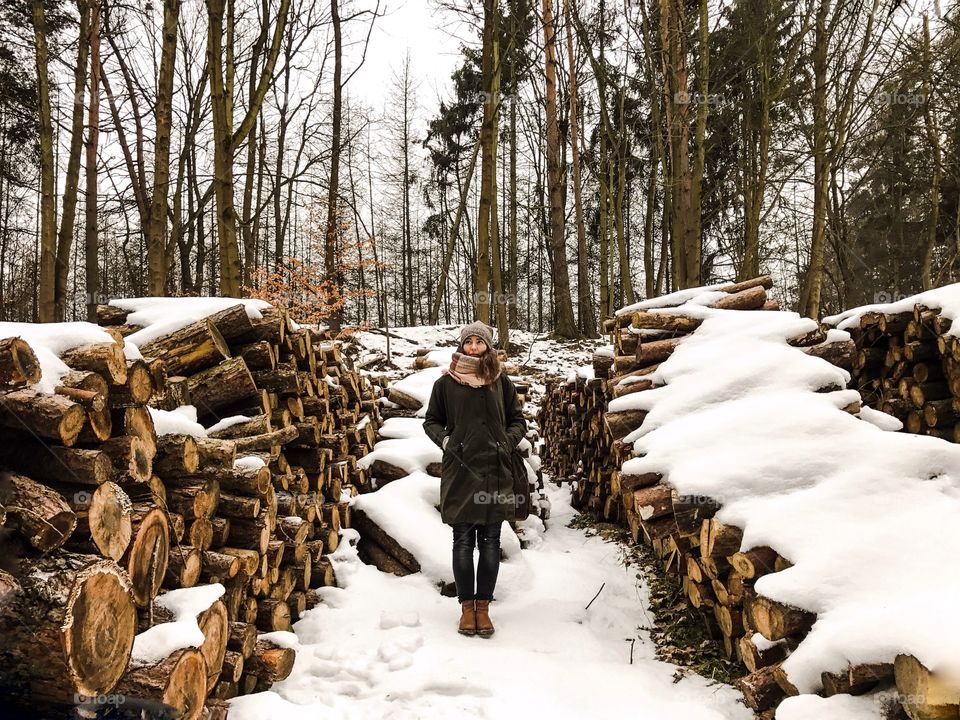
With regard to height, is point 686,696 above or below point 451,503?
below

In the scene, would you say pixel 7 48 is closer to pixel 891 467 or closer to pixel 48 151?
pixel 48 151

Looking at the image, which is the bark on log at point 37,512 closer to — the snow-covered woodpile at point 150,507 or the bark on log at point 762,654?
the snow-covered woodpile at point 150,507

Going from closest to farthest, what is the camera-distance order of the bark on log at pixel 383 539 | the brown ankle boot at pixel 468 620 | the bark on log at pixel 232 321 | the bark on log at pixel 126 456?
the bark on log at pixel 126 456 < the brown ankle boot at pixel 468 620 < the bark on log at pixel 232 321 < the bark on log at pixel 383 539

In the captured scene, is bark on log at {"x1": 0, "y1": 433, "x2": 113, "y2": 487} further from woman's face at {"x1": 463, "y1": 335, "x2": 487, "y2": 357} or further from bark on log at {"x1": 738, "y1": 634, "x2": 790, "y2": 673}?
bark on log at {"x1": 738, "y1": 634, "x2": 790, "y2": 673}

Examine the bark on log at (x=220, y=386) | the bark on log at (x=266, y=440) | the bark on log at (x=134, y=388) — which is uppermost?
the bark on log at (x=134, y=388)

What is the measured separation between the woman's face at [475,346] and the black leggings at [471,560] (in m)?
1.19

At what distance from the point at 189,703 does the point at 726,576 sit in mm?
2747

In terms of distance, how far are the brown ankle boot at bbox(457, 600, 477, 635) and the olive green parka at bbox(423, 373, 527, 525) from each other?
0.55 meters

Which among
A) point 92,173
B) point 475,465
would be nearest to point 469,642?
point 475,465

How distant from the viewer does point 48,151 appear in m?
10.4

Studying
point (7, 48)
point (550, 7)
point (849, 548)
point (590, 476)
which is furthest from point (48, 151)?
point (849, 548)

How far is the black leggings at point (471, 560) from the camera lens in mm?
3977

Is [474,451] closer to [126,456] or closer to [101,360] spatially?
[126,456]

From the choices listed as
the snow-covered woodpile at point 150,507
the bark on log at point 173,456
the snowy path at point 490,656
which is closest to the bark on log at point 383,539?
the snowy path at point 490,656
